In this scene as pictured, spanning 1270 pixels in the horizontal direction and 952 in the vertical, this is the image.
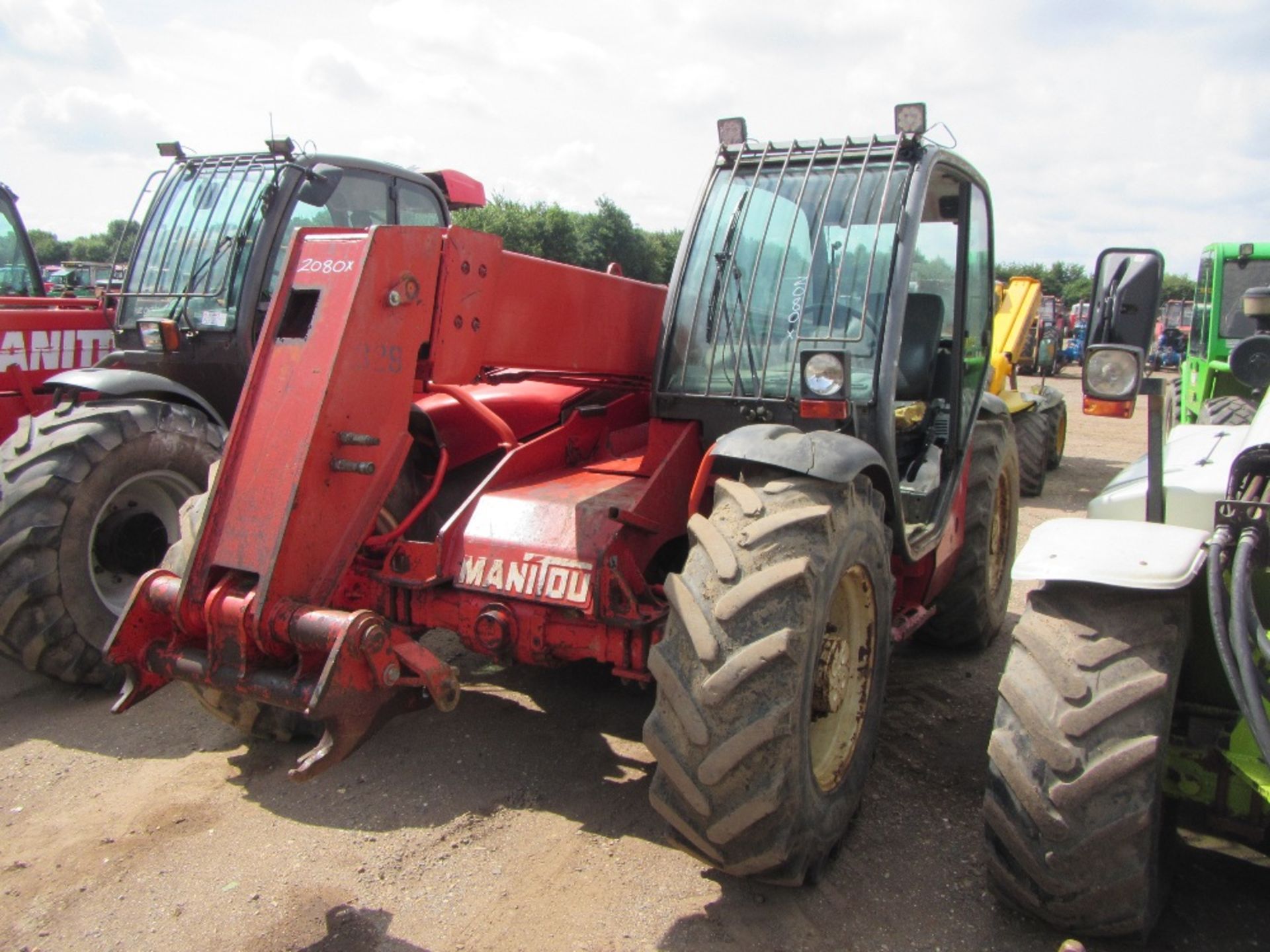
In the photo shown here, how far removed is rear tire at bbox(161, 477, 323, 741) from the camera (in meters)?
3.27

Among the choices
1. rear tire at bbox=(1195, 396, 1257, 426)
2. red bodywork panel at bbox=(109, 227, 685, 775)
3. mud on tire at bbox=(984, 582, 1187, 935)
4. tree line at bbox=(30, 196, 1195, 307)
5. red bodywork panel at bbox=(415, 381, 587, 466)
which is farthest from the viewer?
tree line at bbox=(30, 196, 1195, 307)

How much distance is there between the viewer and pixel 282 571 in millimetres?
3027

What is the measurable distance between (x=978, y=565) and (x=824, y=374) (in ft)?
7.05

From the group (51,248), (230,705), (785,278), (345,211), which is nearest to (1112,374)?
(785,278)

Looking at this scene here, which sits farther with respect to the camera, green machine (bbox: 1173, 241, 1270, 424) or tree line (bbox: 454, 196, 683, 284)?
tree line (bbox: 454, 196, 683, 284)

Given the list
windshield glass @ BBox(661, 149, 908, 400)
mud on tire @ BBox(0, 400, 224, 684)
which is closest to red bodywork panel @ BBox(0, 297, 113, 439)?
mud on tire @ BBox(0, 400, 224, 684)

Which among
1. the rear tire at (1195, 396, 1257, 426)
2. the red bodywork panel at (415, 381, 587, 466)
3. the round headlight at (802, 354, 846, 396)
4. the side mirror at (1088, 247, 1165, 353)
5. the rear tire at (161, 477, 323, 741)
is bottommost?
the rear tire at (161, 477, 323, 741)

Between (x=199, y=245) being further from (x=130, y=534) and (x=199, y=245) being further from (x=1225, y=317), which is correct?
(x=1225, y=317)

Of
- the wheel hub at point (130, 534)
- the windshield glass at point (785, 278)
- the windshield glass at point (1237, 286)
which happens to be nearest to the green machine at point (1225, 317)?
the windshield glass at point (1237, 286)

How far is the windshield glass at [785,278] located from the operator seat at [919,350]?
979mm

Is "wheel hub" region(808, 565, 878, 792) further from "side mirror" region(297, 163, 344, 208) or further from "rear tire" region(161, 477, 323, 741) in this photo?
"side mirror" region(297, 163, 344, 208)

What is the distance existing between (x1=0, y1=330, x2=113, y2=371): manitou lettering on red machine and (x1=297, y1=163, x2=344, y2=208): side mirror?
1.58 meters

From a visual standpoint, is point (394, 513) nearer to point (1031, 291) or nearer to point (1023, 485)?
point (1023, 485)

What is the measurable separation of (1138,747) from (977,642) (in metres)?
2.88
